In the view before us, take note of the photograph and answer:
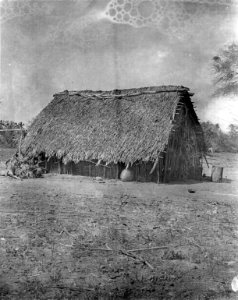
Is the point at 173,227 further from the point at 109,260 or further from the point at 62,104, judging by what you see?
the point at 62,104

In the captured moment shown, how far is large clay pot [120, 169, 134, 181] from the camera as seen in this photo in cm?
1392

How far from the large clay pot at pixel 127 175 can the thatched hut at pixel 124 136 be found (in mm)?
171

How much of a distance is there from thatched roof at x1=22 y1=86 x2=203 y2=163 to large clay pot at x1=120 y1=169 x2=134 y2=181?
60 centimetres

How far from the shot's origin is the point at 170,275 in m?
4.60

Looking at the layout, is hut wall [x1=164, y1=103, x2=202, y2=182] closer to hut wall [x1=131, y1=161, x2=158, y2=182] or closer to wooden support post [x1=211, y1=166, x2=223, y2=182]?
hut wall [x1=131, y1=161, x2=158, y2=182]

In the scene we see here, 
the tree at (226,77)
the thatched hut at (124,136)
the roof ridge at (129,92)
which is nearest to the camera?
the tree at (226,77)

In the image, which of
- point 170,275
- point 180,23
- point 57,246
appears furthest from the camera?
point 180,23

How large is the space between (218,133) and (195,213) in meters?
25.4

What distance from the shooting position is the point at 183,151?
15312mm

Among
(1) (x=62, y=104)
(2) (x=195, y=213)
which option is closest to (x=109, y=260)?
(2) (x=195, y=213)

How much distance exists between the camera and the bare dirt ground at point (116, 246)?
4.15 m

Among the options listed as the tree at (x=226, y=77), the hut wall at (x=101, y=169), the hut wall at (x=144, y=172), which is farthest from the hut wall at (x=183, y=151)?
the tree at (x=226, y=77)

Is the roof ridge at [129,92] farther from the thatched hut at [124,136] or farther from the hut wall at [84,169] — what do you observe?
the hut wall at [84,169]

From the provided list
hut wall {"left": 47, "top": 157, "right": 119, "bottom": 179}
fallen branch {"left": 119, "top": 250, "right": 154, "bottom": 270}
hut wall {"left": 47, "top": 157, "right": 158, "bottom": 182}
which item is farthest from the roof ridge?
fallen branch {"left": 119, "top": 250, "right": 154, "bottom": 270}
